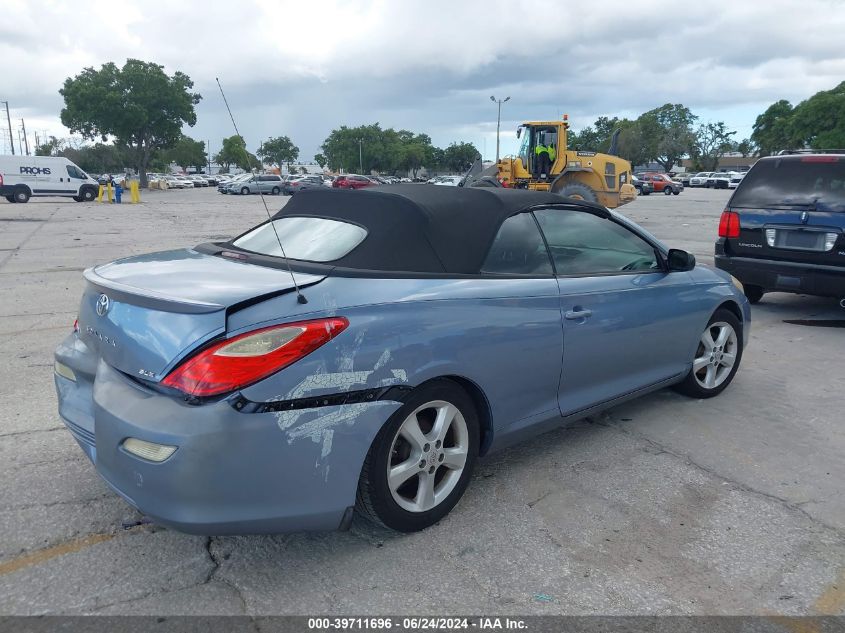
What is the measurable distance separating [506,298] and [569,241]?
0.81 meters

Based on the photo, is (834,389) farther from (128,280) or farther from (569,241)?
(128,280)

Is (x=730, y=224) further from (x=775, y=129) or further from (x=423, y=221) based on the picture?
(x=775, y=129)

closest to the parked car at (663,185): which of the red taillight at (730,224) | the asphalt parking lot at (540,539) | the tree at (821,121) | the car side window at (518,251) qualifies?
the tree at (821,121)

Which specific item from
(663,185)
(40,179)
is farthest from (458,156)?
(40,179)

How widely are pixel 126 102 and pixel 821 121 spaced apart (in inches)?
2819

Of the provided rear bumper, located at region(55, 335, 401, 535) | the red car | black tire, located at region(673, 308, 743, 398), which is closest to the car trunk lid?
rear bumper, located at region(55, 335, 401, 535)

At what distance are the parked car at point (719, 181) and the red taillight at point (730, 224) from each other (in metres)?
56.6

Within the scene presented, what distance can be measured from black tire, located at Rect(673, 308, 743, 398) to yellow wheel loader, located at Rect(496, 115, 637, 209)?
49.9ft

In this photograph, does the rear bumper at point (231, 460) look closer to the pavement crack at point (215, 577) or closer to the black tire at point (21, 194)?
the pavement crack at point (215, 577)

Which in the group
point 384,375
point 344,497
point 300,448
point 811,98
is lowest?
point 344,497

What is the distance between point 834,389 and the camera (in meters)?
5.05

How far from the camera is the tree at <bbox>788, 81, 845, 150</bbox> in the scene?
2778 inches

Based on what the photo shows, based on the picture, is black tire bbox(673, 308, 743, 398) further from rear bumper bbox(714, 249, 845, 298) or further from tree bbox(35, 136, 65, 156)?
tree bbox(35, 136, 65, 156)

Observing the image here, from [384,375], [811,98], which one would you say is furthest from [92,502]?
[811,98]
